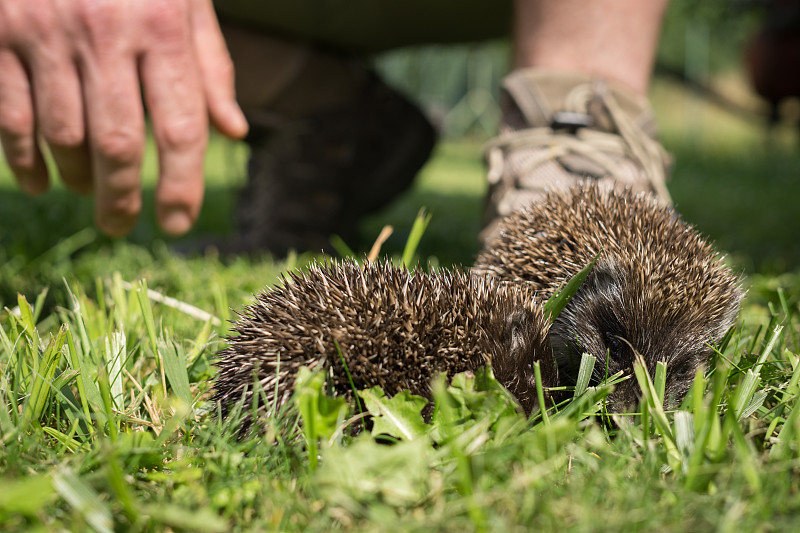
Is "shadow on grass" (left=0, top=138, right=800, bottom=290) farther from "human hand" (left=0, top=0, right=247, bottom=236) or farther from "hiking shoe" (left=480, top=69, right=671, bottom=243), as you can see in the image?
"human hand" (left=0, top=0, right=247, bottom=236)

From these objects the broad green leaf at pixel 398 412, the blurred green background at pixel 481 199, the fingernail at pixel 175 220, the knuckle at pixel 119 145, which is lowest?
the blurred green background at pixel 481 199

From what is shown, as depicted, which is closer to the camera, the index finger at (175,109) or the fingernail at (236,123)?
the index finger at (175,109)

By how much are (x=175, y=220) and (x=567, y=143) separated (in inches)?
66.1

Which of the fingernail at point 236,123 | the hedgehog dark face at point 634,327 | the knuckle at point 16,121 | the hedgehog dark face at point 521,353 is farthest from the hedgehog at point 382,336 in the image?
the knuckle at point 16,121

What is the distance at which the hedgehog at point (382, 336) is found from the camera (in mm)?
1706

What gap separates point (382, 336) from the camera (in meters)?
1.73

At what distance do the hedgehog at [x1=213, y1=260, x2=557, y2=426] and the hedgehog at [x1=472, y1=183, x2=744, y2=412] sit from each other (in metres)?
0.18

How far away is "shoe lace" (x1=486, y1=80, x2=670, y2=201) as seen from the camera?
2.86 meters

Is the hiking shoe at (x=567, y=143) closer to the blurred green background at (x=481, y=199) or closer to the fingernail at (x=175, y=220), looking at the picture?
the blurred green background at (x=481, y=199)

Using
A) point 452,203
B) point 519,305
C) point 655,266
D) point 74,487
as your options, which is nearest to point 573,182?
point 655,266

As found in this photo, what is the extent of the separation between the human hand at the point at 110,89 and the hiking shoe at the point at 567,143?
4.17ft

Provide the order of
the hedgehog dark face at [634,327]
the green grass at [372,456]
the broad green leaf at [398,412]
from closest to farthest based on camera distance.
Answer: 1. the green grass at [372,456]
2. the broad green leaf at [398,412]
3. the hedgehog dark face at [634,327]

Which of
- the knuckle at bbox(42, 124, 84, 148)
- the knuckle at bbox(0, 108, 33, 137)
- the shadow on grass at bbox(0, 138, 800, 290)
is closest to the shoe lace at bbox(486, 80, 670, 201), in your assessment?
the shadow on grass at bbox(0, 138, 800, 290)

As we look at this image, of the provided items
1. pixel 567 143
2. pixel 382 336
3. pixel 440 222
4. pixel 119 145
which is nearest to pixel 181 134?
pixel 119 145
